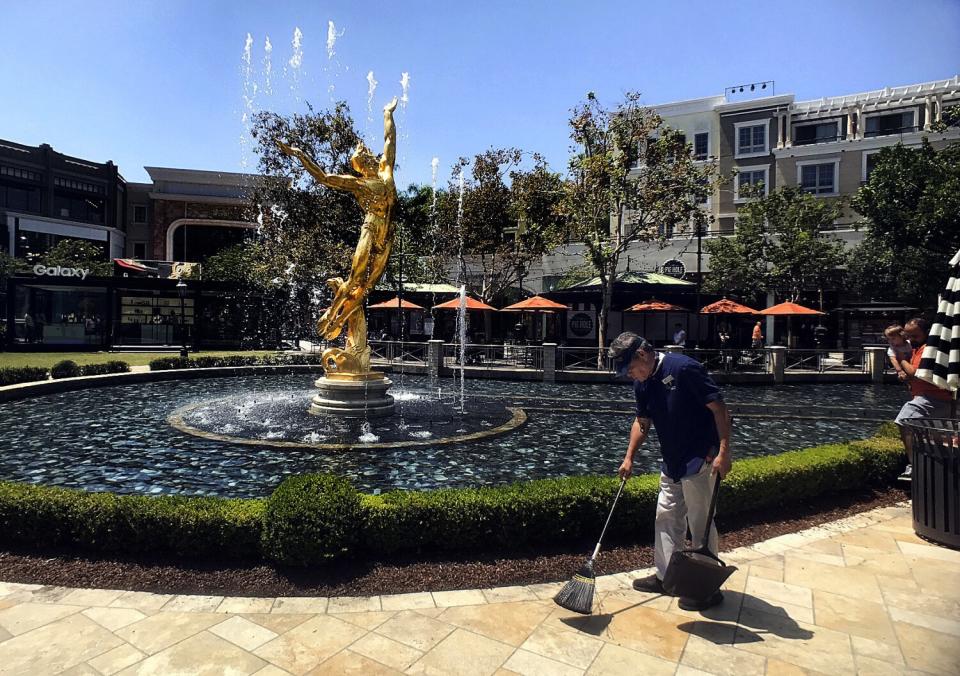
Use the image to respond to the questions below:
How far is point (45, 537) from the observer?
17.8 ft

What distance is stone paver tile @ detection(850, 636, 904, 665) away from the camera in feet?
12.1

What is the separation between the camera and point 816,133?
40438 millimetres

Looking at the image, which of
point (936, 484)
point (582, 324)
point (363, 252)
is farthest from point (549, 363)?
point (936, 484)

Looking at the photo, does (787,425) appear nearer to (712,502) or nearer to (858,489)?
(858,489)

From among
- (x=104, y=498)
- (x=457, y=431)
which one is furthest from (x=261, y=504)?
(x=457, y=431)

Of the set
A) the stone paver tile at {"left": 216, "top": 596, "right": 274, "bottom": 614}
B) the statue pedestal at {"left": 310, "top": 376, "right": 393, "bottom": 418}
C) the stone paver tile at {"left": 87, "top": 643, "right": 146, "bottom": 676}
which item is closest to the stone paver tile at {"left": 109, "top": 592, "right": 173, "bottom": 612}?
the stone paver tile at {"left": 216, "top": 596, "right": 274, "bottom": 614}

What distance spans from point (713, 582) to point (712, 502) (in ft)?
1.93

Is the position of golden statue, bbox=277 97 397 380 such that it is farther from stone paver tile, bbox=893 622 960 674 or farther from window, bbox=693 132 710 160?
window, bbox=693 132 710 160

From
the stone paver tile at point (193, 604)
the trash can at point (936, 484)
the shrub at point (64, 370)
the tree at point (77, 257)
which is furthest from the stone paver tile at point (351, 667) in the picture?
the tree at point (77, 257)

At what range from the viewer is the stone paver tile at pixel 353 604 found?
4.39m

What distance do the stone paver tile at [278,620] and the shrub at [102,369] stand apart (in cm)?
1815

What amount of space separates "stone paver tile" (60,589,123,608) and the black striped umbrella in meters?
7.54

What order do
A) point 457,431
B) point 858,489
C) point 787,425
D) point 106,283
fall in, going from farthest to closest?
point 106,283 < point 787,425 < point 457,431 < point 858,489

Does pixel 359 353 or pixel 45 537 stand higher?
pixel 359 353
